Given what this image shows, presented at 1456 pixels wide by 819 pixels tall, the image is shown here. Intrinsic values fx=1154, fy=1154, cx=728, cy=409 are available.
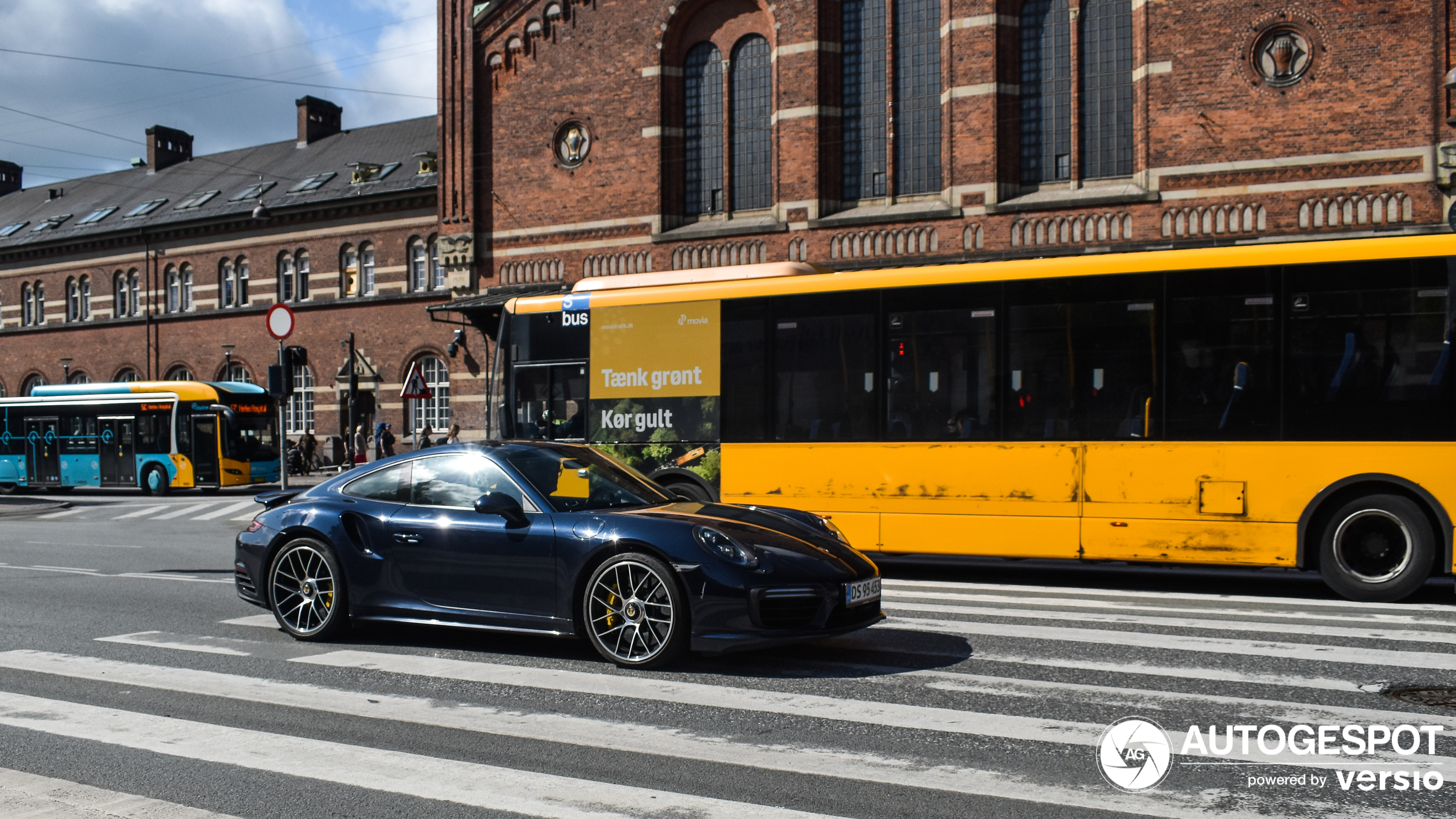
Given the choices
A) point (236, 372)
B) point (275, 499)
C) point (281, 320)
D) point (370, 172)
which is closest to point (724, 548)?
point (275, 499)

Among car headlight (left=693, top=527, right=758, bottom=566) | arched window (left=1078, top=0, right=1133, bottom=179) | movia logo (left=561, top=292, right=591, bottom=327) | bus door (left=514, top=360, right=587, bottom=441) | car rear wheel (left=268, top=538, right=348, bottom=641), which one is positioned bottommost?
car rear wheel (left=268, top=538, right=348, bottom=641)

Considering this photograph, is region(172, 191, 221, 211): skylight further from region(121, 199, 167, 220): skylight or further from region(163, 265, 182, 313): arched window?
region(163, 265, 182, 313): arched window

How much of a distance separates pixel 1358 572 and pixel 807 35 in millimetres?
20816

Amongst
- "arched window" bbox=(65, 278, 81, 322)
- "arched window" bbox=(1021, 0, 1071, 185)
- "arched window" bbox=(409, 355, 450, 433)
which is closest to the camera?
"arched window" bbox=(1021, 0, 1071, 185)

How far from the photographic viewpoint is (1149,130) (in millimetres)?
23969

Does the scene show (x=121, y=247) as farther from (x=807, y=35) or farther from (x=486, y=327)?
(x=807, y=35)

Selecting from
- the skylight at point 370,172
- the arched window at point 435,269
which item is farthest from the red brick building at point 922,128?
the skylight at point 370,172

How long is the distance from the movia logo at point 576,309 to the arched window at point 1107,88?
15.9 metres

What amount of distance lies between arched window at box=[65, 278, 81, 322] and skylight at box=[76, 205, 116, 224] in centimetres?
288

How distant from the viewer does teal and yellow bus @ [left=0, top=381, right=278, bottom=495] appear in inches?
1157

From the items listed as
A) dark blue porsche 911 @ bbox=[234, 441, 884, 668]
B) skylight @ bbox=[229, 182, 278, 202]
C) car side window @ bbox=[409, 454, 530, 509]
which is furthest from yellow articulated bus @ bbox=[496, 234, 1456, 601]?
skylight @ bbox=[229, 182, 278, 202]

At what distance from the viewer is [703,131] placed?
29250 mm

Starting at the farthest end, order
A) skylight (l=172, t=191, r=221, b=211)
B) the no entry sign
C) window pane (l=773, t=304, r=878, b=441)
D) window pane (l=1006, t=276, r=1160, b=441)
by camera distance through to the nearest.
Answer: skylight (l=172, t=191, r=221, b=211)
the no entry sign
window pane (l=773, t=304, r=878, b=441)
window pane (l=1006, t=276, r=1160, b=441)

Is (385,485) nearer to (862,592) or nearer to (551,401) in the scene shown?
(862,592)
